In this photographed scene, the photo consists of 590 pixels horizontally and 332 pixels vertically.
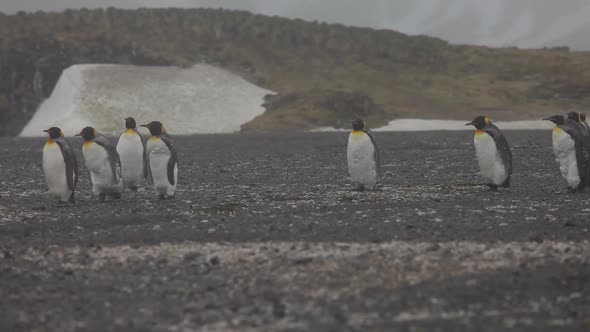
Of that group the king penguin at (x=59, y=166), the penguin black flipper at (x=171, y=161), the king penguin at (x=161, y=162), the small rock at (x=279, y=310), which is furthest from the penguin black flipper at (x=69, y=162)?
the small rock at (x=279, y=310)

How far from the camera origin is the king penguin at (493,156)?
11.9 m

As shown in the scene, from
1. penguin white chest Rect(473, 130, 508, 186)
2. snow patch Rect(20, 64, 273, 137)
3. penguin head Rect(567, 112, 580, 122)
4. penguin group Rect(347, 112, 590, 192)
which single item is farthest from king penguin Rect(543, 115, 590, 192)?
snow patch Rect(20, 64, 273, 137)

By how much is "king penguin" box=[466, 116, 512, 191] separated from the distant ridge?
24.6 m

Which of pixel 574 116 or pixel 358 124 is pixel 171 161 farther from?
pixel 574 116

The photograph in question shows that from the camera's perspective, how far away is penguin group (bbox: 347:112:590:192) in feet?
37.4

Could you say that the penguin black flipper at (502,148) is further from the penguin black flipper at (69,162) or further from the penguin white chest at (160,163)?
the penguin black flipper at (69,162)

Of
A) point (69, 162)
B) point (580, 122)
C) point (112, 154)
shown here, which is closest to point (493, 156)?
point (580, 122)

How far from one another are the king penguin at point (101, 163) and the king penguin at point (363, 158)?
363cm

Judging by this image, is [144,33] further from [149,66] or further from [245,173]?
→ [245,173]

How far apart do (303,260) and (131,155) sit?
19.1ft

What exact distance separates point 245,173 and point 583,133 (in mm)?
7021

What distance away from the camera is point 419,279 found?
6316 mm

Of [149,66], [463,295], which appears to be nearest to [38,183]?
[463,295]

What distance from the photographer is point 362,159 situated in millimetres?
12344
